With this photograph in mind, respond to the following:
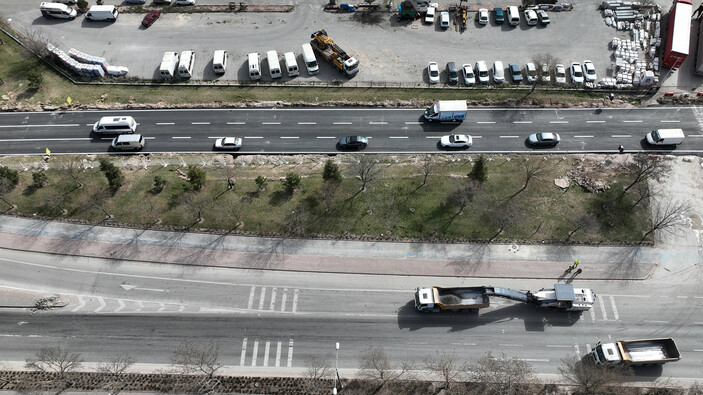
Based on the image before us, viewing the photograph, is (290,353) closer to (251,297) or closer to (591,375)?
(251,297)

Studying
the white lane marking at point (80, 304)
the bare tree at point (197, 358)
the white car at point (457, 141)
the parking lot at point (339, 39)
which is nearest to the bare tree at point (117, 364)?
the bare tree at point (197, 358)

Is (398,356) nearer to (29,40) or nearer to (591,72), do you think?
(591,72)

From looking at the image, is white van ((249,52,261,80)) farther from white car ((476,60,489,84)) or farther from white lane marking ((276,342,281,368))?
white lane marking ((276,342,281,368))

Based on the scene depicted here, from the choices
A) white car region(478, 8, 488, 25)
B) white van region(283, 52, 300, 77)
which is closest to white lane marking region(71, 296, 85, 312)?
white van region(283, 52, 300, 77)

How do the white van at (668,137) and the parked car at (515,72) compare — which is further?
the parked car at (515,72)

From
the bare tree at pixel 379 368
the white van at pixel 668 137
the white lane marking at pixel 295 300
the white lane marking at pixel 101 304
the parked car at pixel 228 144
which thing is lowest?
the bare tree at pixel 379 368

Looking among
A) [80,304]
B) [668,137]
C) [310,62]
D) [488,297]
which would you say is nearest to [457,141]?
[488,297]

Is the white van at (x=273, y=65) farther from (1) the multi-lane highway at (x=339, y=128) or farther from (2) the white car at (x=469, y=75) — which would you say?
(2) the white car at (x=469, y=75)

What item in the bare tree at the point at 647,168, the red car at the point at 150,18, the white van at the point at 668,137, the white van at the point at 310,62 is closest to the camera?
the bare tree at the point at 647,168
